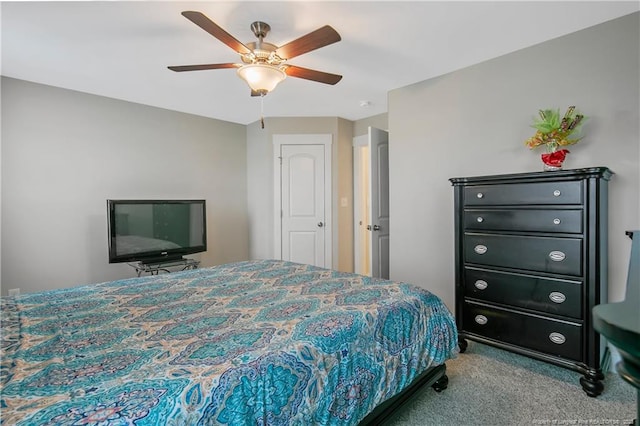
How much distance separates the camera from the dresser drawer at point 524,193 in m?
2.02

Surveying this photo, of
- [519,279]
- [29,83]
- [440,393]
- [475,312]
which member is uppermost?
[29,83]

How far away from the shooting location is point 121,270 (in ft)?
12.4

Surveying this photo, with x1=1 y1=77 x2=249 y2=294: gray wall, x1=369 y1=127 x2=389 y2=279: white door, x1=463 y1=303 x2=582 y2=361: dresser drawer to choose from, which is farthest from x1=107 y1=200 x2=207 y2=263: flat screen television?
x1=463 y1=303 x2=582 y2=361: dresser drawer

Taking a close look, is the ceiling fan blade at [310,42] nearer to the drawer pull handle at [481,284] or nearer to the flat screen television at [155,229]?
the drawer pull handle at [481,284]

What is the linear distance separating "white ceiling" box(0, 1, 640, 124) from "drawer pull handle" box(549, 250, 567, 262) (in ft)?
5.15

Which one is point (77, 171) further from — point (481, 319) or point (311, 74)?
point (481, 319)

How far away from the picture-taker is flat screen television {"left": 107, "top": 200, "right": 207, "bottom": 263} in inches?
135

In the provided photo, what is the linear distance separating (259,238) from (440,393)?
3.32m

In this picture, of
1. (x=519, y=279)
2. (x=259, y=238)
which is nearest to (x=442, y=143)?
(x=519, y=279)

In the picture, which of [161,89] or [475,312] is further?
[161,89]

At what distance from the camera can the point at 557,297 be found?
2.06 meters

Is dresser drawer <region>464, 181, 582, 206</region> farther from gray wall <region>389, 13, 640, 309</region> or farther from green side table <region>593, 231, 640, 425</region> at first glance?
green side table <region>593, 231, 640, 425</region>

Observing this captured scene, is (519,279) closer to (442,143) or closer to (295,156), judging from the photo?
(442,143)

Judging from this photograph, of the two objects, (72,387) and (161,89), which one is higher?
(161,89)
